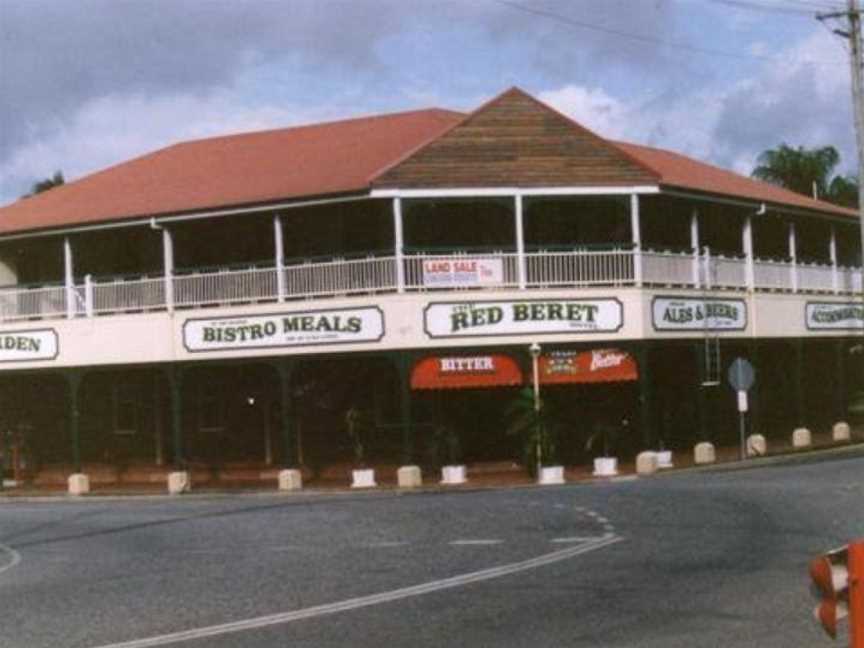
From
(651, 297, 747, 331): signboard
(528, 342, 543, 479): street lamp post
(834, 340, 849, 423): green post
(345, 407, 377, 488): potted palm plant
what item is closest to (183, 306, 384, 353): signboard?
(345, 407, 377, 488): potted palm plant

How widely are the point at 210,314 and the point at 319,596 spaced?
23350 millimetres

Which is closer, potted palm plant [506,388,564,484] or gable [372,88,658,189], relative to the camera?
potted palm plant [506,388,564,484]

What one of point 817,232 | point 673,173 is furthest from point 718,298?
point 817,232

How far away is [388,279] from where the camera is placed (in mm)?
35531

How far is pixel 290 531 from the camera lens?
22000mm

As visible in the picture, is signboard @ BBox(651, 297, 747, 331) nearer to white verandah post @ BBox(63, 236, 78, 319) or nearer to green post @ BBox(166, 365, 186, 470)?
green post @ BBox(166, 365, 186, 470)

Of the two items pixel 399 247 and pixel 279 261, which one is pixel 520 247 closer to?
pixel 399 247

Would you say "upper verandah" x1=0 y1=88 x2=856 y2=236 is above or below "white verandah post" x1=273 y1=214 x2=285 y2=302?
above

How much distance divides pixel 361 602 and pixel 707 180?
32481 mm

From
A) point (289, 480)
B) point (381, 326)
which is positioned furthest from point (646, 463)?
point (289, 480)

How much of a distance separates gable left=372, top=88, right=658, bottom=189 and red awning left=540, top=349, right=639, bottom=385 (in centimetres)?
369

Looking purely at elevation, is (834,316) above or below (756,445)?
above

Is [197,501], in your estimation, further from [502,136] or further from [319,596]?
[319,596]

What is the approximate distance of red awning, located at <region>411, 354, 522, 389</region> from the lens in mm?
34625
